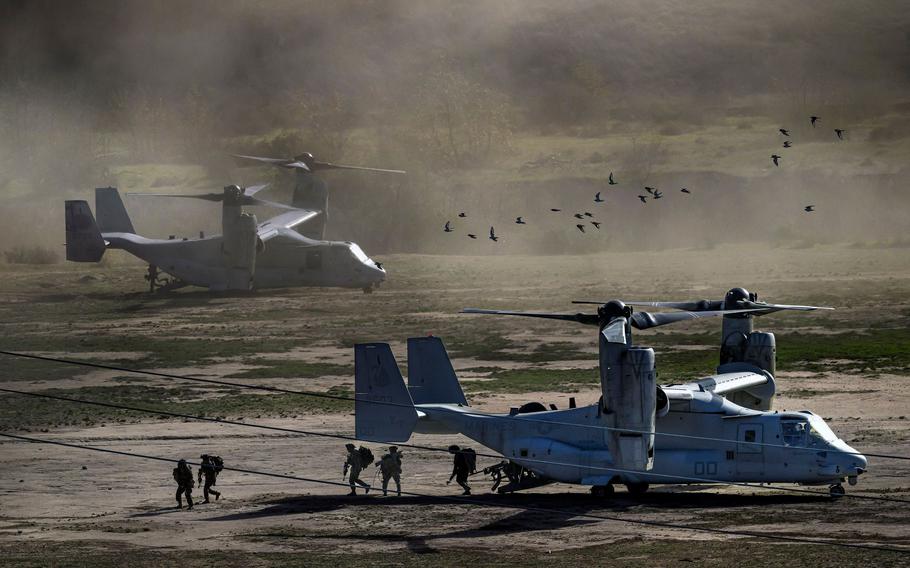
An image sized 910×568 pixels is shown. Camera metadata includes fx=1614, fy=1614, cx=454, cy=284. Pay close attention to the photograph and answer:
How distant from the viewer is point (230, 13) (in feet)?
543

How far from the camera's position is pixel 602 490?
131 feet

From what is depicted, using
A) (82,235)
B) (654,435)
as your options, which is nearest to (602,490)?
(654,435)

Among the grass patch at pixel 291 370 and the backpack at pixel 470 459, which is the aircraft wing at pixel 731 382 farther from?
the grass patch at pixel 291 370

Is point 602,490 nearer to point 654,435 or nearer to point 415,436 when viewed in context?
point 654,435

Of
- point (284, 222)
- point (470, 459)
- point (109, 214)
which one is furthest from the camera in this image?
point (109, 214)

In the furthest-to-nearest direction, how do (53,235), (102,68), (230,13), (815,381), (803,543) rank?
(230,13), (102,68), (53,235), (815,381), (803,543)

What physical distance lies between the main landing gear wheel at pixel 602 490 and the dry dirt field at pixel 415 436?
0.36 m

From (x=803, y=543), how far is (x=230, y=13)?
455ft

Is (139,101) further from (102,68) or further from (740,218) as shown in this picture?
(740,218)

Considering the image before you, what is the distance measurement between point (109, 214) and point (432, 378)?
57451 mm

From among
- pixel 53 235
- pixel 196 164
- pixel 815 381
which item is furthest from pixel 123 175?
pixel 815 381

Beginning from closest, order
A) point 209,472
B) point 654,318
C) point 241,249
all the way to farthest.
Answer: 1. point 654,318
2. point 209,472
3. point 241,249

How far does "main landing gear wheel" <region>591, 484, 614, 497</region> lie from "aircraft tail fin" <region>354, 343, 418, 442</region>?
478 cm

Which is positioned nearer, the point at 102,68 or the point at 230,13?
the point at 102,68
